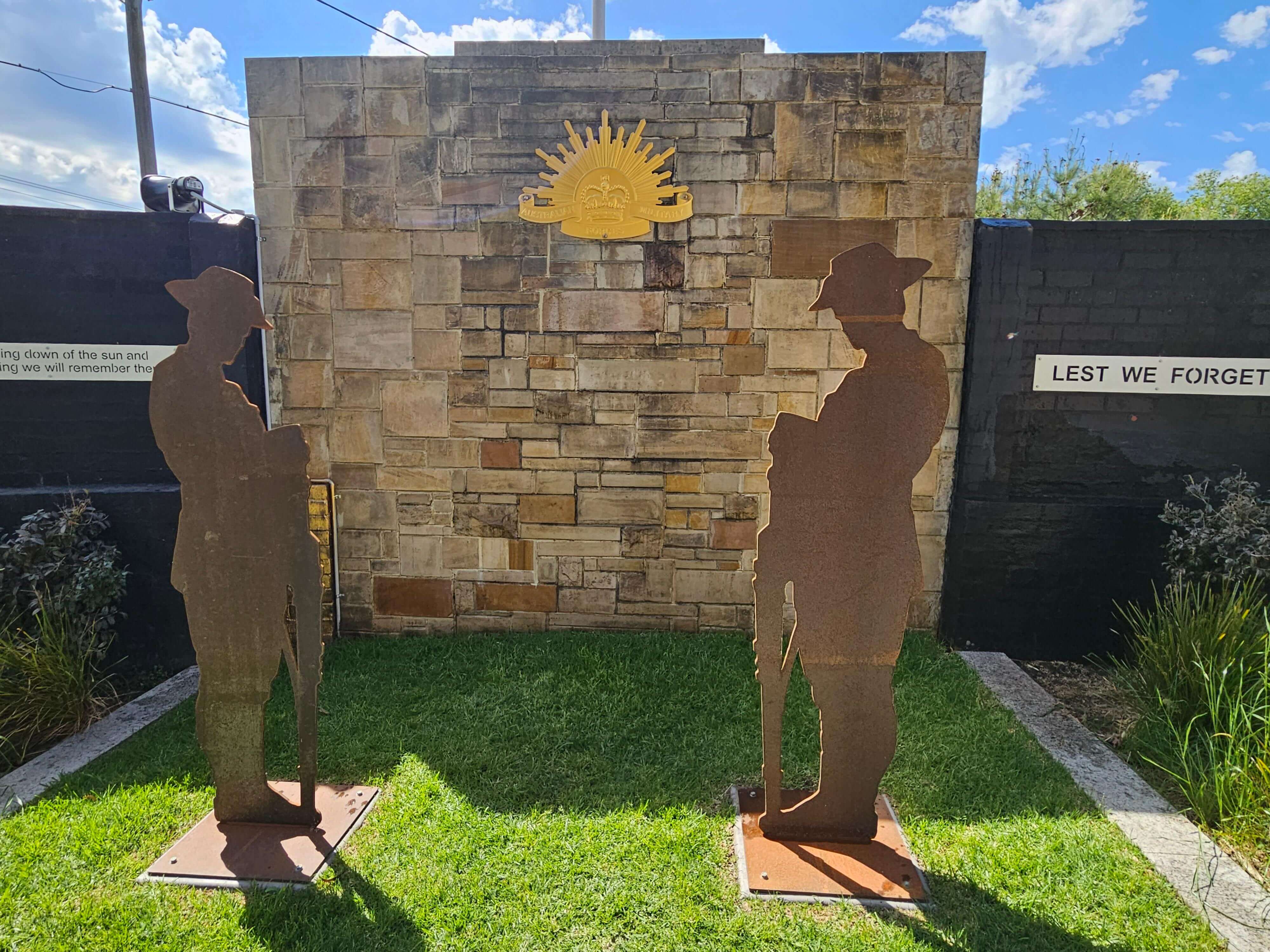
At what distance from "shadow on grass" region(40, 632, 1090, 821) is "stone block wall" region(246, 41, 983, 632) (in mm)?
523

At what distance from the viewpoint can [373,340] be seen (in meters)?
4.63

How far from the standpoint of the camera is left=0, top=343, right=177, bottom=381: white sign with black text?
4.34 m

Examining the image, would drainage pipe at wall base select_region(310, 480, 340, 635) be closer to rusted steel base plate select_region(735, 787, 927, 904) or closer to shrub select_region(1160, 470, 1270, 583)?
rusted steel base plate select_region(735, 787, 927, 904)

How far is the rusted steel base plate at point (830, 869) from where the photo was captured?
8.24 feet

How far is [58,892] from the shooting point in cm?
253

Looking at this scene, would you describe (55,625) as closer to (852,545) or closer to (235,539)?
(235,539)

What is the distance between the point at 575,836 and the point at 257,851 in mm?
1192

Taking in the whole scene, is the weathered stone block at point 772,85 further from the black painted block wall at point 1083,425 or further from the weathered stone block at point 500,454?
the weathered stone block at point 500,454

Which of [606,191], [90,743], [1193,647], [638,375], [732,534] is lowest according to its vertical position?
[90,743]

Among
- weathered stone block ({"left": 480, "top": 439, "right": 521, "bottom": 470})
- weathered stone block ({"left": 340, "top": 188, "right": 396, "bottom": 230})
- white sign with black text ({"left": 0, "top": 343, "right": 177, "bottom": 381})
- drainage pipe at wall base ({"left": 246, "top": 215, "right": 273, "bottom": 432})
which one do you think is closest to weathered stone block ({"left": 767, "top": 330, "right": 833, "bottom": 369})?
weathered stone block ({"left": 480, "top": 439, "right": 521, "bottom": 470})

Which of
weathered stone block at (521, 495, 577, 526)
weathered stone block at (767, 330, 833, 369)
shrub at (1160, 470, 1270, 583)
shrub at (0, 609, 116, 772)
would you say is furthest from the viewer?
weathered stone block at (521, 495, 577, 526)

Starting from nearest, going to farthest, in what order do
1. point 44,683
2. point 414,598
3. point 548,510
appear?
point 44,683, point 548,510, point 414,598

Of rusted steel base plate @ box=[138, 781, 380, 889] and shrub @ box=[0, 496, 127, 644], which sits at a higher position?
shrub @ box=[0, 496, 127, 644]

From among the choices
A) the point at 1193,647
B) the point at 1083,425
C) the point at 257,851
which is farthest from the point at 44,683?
the point at 1083,425
